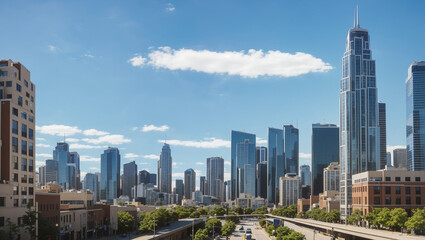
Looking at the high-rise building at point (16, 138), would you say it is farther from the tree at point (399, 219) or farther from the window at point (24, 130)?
the tree at point (399, 219)

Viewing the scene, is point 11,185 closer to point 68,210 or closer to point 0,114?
point 0,114

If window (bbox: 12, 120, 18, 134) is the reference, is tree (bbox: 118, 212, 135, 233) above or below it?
below

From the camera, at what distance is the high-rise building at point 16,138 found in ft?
290

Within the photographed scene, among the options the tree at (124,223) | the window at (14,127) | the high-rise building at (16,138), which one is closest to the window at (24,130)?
the high-rise building at (16,138)

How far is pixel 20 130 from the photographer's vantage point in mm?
93875

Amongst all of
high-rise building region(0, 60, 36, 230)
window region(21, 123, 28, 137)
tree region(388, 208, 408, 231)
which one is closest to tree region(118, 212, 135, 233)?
high-rise building region(0, 60, 36, 230)

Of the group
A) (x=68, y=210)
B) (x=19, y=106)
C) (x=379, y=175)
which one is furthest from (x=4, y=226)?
(x=379, y=175)

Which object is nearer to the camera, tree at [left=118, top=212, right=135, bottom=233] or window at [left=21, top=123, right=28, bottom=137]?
window at [left=21, top=123, right=28, bottom=137]

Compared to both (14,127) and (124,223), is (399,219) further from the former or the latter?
(14,127)

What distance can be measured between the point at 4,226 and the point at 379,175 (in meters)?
123

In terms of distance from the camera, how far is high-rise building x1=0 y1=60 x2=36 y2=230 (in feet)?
290

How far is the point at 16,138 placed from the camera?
92.1 meters

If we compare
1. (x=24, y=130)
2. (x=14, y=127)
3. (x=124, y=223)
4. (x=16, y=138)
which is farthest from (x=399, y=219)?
(x=14, y=127)

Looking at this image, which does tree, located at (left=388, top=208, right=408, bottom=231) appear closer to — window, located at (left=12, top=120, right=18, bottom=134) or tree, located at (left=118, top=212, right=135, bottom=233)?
tree, located at (left=118, top=212, right=135, bottom=233)
